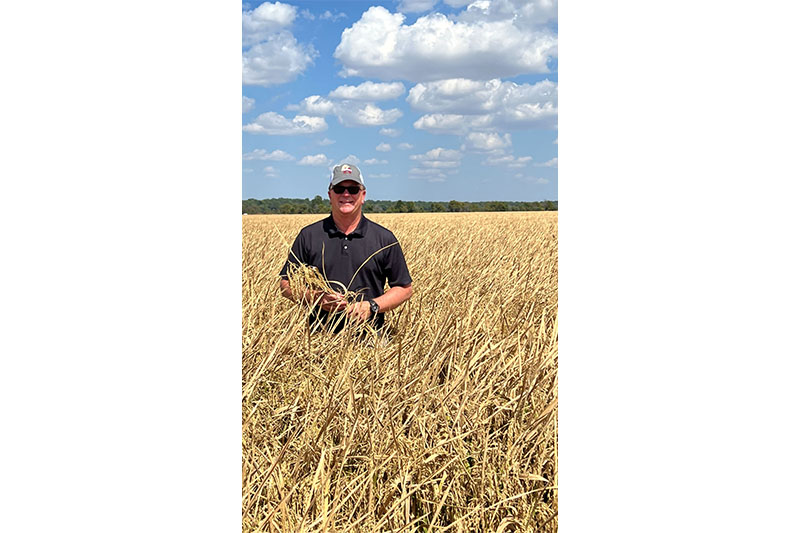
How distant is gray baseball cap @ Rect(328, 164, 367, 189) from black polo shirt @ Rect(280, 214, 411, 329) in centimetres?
14

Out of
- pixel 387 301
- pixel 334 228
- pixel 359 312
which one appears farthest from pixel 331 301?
pixel 334 228

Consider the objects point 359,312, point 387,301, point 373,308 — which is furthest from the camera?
point 387,301

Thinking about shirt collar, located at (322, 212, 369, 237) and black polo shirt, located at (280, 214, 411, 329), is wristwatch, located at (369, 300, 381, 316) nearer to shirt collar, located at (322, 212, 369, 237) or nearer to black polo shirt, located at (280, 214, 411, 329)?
black polo shirt, located at (280, 214, 411, 329)

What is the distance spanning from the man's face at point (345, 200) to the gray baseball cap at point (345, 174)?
0.08 feet

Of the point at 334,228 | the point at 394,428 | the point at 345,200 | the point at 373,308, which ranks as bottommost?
the point at 394,428

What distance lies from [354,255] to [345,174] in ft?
0.98

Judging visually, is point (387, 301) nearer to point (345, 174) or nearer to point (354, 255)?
point (354, 255)

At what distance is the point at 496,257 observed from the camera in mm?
3758

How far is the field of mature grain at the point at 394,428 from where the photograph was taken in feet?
3.51

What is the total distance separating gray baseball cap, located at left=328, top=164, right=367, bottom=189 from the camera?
1975 millimetres

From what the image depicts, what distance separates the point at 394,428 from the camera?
3.82 feet

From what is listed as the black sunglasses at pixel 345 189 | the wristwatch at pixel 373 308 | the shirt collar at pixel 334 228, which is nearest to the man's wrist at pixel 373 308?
the wristwatch at pixel 373 308

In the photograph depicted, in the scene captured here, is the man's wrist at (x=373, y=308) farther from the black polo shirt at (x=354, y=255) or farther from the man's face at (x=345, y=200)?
the man's face at (x=345, y=200)
